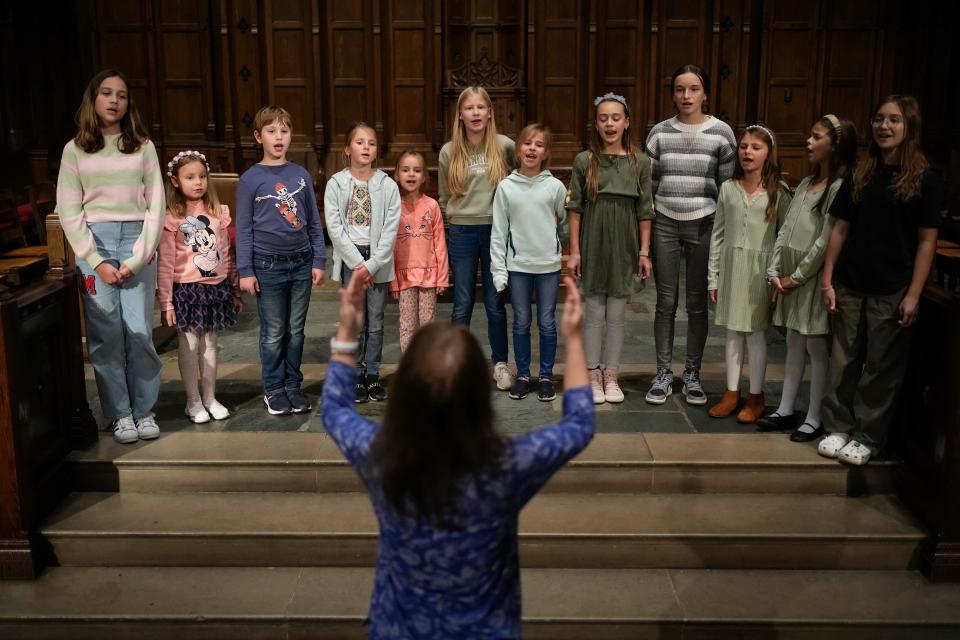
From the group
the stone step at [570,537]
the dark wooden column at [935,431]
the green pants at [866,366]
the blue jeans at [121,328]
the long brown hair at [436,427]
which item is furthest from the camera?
the blue jeans at [121,328]

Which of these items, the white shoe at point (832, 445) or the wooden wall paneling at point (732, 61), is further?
the wooden wall paneling at point (732, 61)

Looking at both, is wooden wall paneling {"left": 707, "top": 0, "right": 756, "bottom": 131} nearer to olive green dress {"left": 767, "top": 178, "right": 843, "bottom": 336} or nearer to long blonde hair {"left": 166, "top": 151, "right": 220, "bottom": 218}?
olive green dress {"left": 767, "top": 178, "right": 843, "bottom": 336}

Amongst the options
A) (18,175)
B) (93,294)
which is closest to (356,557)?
(93,294)

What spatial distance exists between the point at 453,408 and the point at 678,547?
2083 millimetres

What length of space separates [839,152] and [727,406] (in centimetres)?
121

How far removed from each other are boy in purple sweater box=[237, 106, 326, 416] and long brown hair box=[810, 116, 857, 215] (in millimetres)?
2123

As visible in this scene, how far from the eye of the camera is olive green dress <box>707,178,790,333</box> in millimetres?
4227

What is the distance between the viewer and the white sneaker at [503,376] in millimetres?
4762

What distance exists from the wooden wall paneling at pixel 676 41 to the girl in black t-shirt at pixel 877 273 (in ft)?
19.4

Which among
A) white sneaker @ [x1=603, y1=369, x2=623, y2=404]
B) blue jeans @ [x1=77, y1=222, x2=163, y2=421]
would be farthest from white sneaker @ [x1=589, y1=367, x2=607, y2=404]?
blue jeans @ [x1=77, y1=222, x2=163, y2=421]

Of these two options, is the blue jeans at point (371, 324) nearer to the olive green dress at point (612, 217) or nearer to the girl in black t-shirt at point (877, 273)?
the olive green dress at point (612, 217)

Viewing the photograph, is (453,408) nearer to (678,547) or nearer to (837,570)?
(678,547)

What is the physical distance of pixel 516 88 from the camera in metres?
9.48

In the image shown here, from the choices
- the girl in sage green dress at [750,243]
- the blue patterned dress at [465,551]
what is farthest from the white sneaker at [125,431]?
the girl in sage green dress at [750,243]
